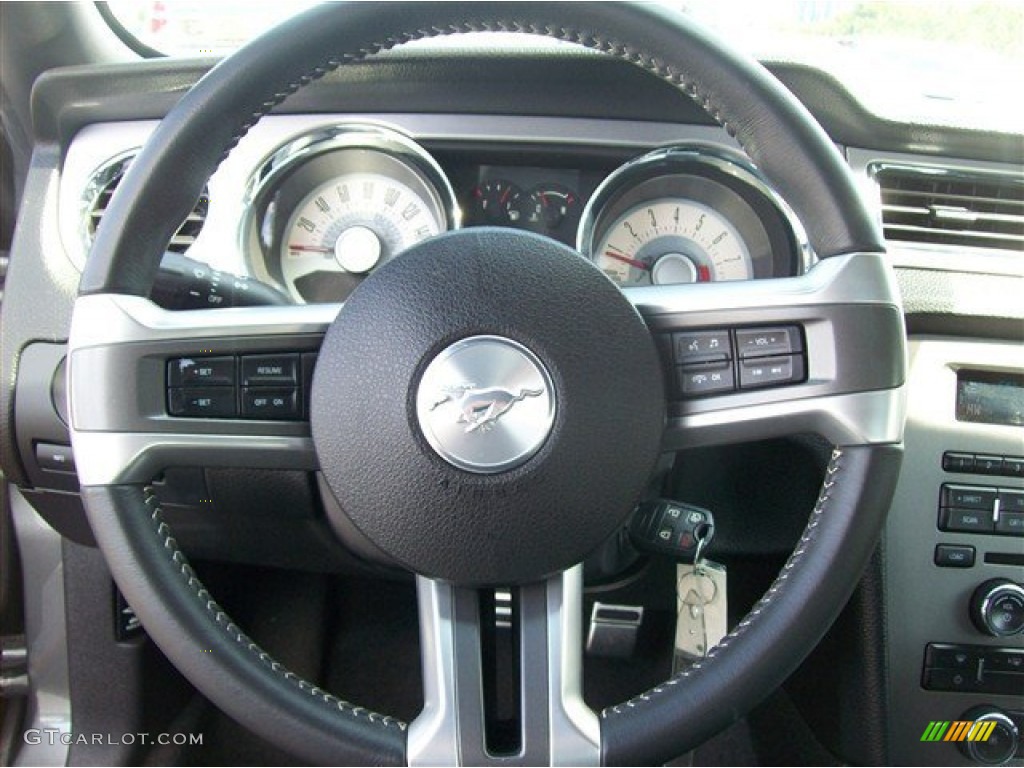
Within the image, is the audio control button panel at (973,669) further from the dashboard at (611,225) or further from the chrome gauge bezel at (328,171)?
the chrome gauge bezel at (328,171)

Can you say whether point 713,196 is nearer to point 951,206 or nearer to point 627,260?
point 627,260

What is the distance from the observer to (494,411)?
816mm

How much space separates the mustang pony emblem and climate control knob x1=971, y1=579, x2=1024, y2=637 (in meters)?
0.78

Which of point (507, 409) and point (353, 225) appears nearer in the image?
point (507, 409)

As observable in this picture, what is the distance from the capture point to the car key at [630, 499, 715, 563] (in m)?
1.02

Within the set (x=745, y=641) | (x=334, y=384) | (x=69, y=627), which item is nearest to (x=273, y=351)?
(x=334, y=384)

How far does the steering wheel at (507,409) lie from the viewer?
817 millimetres

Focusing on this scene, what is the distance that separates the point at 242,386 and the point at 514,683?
0.38 metres

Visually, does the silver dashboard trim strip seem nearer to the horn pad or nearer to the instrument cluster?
the instrument cluster

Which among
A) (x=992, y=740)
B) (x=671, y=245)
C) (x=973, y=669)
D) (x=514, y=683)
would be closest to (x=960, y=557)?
(x=973, y=669)

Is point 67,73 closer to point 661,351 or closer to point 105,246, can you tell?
point 105,246

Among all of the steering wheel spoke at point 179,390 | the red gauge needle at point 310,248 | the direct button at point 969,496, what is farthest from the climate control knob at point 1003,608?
the red gauge needle at point 310,248

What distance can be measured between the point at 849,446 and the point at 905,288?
495 mm

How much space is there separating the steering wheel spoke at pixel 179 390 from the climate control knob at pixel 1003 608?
89cm
